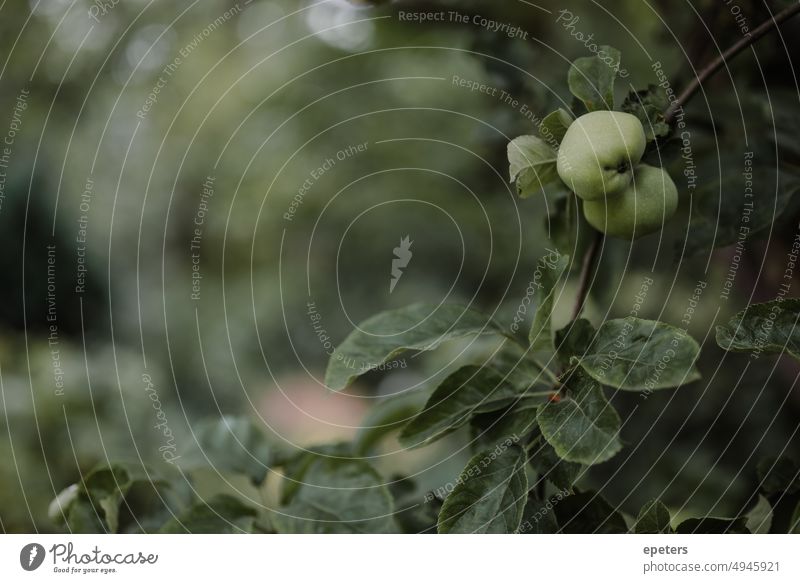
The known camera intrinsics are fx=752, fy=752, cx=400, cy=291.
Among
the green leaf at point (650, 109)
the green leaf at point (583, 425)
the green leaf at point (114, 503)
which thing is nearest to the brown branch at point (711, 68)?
the green leaf at point (650, 109)

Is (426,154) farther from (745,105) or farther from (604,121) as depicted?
(604,121)

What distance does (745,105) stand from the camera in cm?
54

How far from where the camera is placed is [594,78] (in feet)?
1.08

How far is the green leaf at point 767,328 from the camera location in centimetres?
32

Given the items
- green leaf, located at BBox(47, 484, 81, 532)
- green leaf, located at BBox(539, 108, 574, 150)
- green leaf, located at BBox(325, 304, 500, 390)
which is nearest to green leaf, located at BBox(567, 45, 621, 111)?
green leaf, located at BBox(539, 108, 574, 150)

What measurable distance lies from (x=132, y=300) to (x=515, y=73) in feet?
2.29

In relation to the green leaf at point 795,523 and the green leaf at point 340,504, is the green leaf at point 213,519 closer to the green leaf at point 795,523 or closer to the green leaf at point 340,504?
the green leaf at point 340,504

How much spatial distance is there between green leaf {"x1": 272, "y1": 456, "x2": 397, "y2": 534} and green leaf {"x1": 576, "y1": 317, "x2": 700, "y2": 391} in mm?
143

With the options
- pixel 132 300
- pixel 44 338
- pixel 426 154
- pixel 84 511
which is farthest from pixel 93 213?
pixel 84 511

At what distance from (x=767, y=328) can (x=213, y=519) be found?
288mm

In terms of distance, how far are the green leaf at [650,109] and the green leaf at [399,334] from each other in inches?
4.5

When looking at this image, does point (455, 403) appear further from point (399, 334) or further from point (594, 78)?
point (594, 78)

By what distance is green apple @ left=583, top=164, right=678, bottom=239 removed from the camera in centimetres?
31

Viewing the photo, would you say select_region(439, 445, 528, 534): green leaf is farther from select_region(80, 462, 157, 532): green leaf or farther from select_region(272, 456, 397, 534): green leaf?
select_region(80, 462, 157, 532): green leaf
